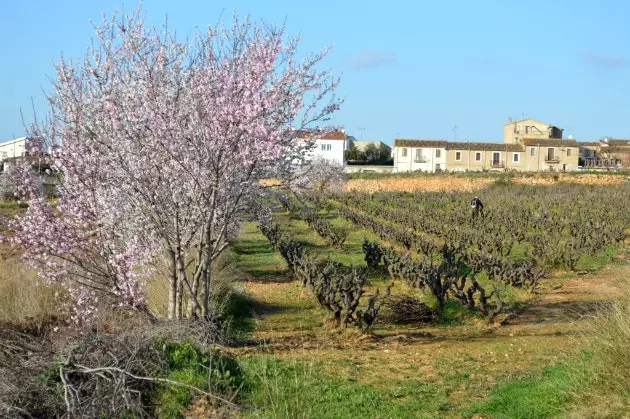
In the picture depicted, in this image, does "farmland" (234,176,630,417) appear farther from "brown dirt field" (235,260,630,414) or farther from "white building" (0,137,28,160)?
"white building" (0,137,28,160)

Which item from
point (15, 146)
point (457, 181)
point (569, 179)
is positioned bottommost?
point (457, 181)

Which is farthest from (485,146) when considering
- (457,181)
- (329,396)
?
(329,396)

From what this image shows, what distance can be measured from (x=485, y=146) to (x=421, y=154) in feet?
21.3

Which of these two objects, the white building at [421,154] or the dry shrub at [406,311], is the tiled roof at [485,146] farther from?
the dry shrub at [406,311]

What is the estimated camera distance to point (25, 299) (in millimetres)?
11773

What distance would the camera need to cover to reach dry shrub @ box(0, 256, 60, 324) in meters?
11.5

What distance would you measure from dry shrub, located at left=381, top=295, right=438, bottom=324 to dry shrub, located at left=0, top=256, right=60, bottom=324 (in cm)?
540

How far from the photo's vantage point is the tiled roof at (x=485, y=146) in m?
78.9

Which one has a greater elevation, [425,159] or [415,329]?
[415,329]

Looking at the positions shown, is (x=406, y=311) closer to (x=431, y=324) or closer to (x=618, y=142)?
(x=431, y=324)

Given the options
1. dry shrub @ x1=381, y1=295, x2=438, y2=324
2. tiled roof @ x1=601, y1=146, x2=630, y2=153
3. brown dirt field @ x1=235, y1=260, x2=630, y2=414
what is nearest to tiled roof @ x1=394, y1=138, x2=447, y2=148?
tiled roof @ x1=601, y1=146, x2=630, y2=153

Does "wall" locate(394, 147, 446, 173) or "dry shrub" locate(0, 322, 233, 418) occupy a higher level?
"dry shrub" locate(0, 322, 233, 418)

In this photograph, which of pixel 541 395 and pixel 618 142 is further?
pixel 618 142

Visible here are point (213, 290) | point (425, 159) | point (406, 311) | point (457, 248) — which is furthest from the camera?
point (425, 159)
